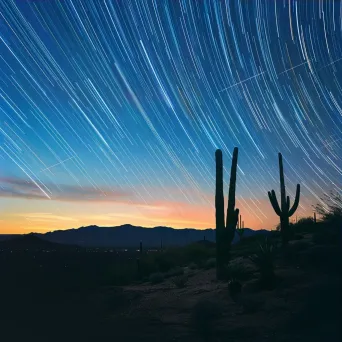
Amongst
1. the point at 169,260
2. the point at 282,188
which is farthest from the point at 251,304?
the point at 169,260

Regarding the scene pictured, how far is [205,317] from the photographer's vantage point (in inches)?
559

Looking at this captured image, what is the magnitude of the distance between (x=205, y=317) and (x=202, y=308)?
0.52 metres

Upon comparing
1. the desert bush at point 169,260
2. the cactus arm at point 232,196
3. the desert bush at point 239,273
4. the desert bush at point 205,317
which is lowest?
the desert bush at point 205,317

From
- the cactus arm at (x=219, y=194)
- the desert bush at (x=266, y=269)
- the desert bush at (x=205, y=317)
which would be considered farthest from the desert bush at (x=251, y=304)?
the cactus arm at (x=219, y=194)

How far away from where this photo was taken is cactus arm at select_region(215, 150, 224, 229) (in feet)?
76.5

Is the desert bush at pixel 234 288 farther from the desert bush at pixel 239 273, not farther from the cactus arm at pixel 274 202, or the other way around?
the cactus arm at pixel 274 202

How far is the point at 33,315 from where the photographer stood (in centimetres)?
1744

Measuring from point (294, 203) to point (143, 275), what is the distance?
1123 centimetres

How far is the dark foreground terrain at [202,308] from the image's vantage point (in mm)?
12828

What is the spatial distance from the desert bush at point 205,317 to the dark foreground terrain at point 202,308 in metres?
0.03

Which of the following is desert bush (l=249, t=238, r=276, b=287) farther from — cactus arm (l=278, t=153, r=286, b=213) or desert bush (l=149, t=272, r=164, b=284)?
desert bush (l=149, t=272, r=164, b=284)

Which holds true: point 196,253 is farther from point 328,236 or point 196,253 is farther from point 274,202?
point 328,236

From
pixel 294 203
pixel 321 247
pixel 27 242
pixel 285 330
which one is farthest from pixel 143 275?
pixel 27 242

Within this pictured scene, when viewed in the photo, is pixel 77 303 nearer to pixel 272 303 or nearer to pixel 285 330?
pixel 272 303
